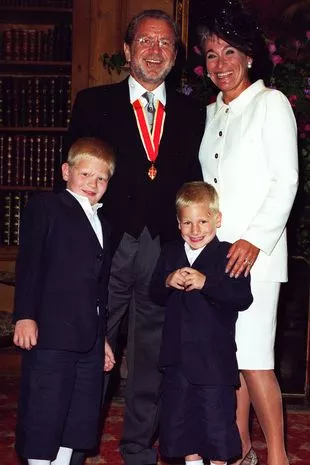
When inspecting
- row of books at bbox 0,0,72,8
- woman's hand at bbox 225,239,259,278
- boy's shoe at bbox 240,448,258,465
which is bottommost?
boy's shoe at bbox 240,448,258,465

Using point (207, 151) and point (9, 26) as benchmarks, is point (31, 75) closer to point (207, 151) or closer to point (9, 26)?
point (9, 26)

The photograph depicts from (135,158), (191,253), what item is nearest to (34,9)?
(135,158)

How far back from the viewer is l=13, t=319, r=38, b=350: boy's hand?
2.25 m

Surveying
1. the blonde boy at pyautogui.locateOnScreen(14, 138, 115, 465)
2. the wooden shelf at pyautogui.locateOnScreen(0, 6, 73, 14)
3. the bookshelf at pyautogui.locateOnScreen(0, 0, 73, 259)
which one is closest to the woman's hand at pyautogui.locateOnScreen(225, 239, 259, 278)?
the blonde boy at pyautogui.locateOnScreen(14, 138, 115, 465)

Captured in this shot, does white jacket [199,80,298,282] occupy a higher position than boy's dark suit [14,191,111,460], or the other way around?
white jacket [199,80,298,282]

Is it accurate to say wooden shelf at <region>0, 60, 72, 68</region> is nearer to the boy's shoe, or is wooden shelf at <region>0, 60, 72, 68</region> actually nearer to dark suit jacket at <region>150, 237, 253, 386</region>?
dark suit jacket at <region>150, 237, 253, 386</region>

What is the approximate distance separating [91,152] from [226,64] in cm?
57

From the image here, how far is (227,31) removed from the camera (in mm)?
2531

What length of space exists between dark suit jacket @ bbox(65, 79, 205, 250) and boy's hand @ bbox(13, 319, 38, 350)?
502 mm

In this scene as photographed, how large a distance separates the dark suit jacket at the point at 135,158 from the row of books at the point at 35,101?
1949 millimetres

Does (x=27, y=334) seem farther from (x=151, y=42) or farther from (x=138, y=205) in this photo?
(x=151, y=42)

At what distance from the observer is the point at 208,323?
2.42 metres

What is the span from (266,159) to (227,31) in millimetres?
437

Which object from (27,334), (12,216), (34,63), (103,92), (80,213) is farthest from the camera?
(12,216)
